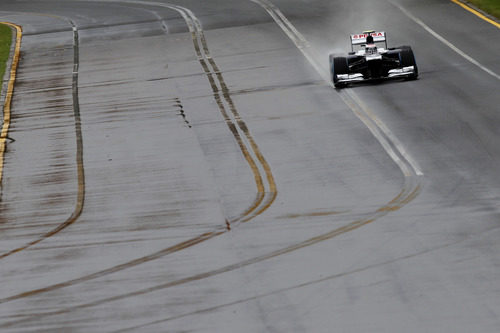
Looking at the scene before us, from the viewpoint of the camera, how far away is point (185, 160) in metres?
24.4

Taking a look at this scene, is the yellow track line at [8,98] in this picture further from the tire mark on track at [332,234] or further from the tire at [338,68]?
the tire at [338,68]

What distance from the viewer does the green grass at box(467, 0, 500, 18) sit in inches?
1615

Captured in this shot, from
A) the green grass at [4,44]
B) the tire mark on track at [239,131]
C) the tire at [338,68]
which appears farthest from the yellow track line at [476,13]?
the green grass at [4,44]

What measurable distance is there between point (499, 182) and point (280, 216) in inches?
191

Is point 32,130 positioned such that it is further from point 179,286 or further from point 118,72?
point 179,286

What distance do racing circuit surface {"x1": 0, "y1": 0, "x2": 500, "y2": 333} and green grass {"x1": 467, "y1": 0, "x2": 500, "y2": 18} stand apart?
1673 millimetres

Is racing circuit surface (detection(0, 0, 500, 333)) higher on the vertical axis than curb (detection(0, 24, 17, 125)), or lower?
higher

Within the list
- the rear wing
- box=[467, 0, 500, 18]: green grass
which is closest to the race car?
the rear wing

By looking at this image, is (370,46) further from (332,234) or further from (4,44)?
(4,44)

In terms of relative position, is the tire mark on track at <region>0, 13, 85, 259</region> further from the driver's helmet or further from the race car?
the driver's helmet

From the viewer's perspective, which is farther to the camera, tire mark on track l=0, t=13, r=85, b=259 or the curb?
the curb

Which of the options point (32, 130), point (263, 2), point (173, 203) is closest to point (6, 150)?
point (32, 130)

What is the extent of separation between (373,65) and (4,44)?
20240 millimetres

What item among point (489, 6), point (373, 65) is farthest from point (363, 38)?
point (489, 6)
